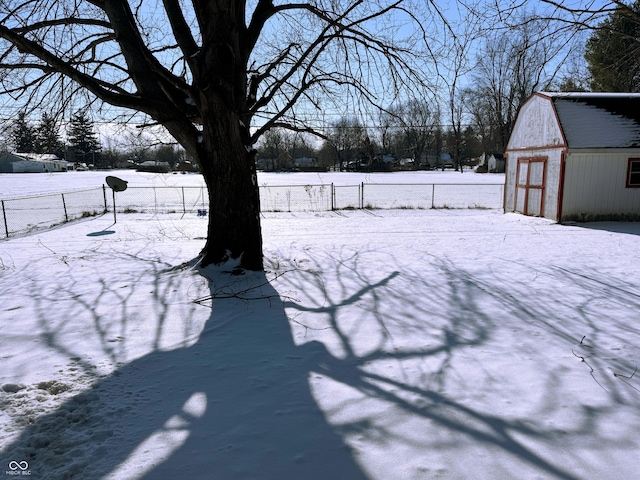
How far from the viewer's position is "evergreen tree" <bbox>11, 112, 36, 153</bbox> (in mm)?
8320

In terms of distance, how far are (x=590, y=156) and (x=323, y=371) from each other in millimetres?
14750

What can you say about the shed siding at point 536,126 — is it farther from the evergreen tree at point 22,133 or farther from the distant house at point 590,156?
the evergreen tree at point 22,133

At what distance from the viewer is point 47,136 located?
8.77 m

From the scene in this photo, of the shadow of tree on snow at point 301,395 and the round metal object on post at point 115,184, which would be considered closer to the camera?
the shadow of tree on snow at point 301,395

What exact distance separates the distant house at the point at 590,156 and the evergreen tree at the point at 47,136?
581 inches

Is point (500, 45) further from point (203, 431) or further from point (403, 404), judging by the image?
point (203, 431)

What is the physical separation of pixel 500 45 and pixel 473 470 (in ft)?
24.2

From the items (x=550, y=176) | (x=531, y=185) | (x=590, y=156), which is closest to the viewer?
(x=590, y=156)

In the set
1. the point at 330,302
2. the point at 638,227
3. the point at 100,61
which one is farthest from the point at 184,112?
the point at 638,227

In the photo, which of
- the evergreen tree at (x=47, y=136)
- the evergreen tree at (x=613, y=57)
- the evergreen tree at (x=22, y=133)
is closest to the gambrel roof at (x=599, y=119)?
the evergreen tree at (x=613, y=57)

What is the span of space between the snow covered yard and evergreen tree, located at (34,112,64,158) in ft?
9.87

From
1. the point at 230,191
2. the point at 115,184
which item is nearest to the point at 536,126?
the point at 230,191

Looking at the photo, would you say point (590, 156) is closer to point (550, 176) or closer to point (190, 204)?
point (550, 176)

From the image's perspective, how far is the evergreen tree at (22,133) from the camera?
832 centimetres
